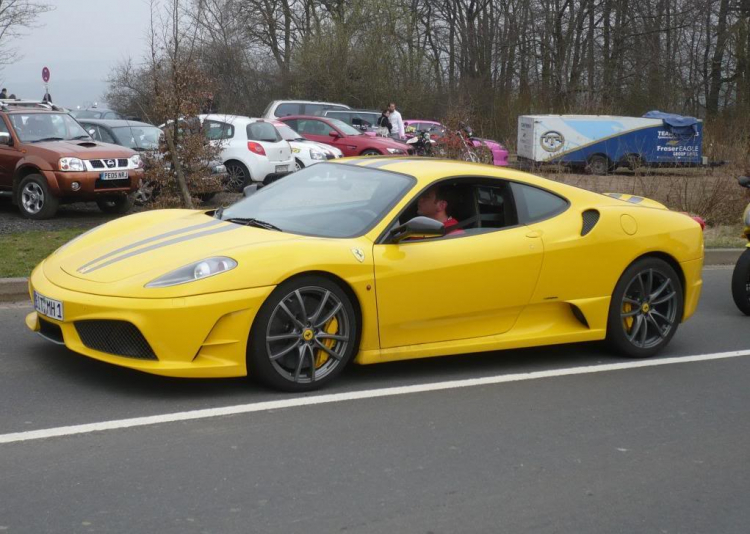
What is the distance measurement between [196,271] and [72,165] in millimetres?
8771

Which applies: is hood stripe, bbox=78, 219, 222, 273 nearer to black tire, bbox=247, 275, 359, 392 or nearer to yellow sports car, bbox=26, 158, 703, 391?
yellow sports car, bbox=26, 158, 703, 391

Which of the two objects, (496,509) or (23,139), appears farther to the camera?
(23,139)

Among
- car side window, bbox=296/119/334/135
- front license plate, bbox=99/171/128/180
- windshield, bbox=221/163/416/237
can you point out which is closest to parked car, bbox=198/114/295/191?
front license plate, bbox=99/171/128/180

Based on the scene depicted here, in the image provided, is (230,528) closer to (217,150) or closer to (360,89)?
(217,150)

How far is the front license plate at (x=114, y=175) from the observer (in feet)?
44.7

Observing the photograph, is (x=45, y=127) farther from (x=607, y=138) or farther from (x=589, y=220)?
(x=607, y=138)

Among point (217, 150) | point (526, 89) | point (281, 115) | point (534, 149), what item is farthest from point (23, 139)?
point (526, 89)

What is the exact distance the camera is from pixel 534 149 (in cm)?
2773

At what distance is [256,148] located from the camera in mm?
18156

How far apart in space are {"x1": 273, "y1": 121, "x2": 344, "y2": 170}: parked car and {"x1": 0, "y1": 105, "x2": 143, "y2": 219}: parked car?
669 centimetres

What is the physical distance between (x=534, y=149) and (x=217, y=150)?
613 inches

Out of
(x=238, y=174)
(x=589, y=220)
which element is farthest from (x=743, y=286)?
(x=238, y=174)

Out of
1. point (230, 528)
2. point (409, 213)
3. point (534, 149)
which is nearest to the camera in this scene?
point (230, 528)

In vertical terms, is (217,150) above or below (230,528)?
above
